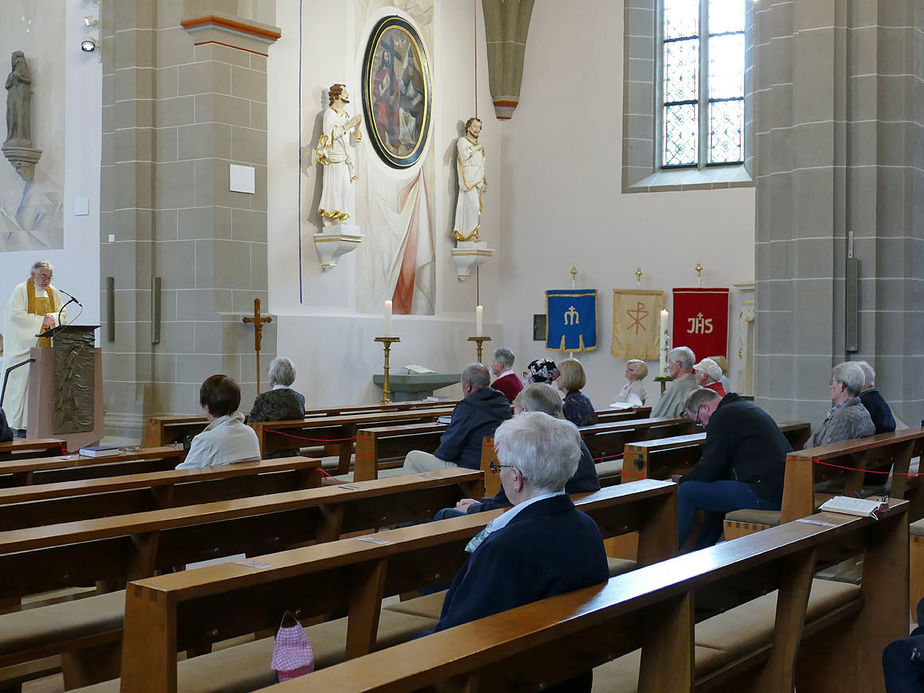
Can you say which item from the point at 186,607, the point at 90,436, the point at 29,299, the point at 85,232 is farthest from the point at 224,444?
the point at 85,232

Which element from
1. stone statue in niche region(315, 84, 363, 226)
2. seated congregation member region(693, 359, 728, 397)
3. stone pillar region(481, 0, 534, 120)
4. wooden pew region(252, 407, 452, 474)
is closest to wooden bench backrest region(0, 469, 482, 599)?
wooden pew region(252, 407, 452, 474)

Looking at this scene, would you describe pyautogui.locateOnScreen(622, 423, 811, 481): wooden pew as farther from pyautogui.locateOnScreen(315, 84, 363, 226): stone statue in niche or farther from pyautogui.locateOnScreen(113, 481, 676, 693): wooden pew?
pyautogui.locateOnScreen(315, 84, 363, 226): stone statue in niche

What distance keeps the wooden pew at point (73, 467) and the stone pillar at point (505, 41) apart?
32.2 ft

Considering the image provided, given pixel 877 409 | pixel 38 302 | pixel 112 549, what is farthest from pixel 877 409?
pixel 38 302

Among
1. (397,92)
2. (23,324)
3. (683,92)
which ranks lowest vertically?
(23,324)

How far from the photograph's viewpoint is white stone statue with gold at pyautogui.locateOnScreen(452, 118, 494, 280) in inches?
530

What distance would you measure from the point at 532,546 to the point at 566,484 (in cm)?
149

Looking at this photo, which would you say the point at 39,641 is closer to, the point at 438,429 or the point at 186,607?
the point at 186,607

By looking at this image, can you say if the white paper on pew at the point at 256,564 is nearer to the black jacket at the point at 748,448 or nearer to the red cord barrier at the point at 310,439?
the black jacket at the point at 748,448

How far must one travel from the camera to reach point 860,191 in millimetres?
7910

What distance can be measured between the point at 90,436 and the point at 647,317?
744 cm

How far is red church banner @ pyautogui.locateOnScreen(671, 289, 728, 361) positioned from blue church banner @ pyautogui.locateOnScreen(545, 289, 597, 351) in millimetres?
1186

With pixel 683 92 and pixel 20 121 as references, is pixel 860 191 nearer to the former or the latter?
pixel 683 92

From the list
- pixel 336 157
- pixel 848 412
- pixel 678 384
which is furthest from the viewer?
pixel 336 157
